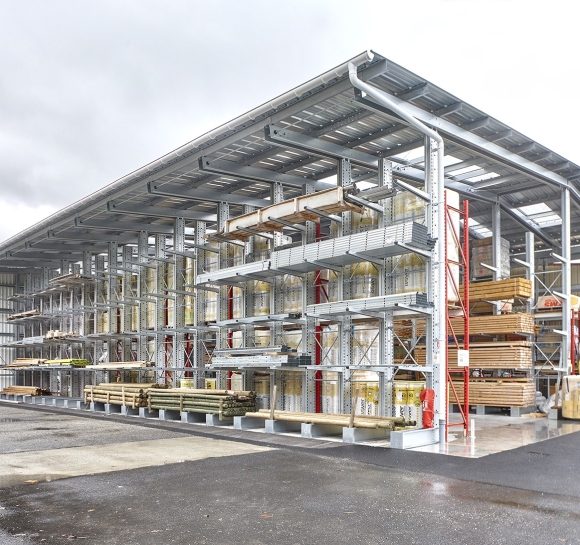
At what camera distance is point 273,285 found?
18.7 meters

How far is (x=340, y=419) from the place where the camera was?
14695 millimetres

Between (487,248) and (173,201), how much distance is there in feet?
37.3

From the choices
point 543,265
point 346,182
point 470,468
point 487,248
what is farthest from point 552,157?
point 543,265

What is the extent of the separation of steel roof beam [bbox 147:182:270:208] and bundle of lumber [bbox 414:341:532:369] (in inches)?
325

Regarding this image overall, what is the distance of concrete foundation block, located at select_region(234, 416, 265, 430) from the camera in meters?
17.0

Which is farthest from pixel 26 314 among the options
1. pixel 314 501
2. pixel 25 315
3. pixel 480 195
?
pixel 314 501

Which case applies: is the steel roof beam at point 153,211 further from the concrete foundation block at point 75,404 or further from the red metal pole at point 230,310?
the concrete foundation block at point 75,404

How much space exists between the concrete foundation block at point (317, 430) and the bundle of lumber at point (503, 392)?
695 cm

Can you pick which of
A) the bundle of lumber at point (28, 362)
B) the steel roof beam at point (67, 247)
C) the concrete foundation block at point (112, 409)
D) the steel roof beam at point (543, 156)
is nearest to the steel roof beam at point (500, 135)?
the steel roof beam at point (543, 156)

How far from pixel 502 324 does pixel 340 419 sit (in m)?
8.08

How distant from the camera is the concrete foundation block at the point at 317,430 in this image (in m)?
15.0

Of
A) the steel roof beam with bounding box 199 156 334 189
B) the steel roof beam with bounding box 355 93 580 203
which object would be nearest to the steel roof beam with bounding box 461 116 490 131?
the steel roof beam with bounding box 355 93 580 203

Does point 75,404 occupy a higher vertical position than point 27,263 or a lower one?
lower

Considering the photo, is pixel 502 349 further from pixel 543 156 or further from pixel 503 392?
pixel 543 156
